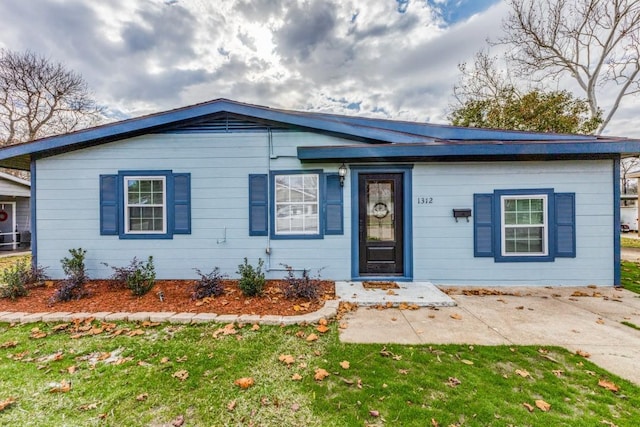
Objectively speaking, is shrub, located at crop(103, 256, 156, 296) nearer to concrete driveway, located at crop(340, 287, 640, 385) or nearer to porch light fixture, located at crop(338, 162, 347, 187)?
concrete driveway, located at crop(340, 287, 640, 385)

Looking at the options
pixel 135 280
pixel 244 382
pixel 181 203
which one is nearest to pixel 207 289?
pixel 135 280

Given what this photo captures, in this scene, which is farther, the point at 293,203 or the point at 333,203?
the point at 293,203

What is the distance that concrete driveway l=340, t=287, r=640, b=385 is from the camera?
9.94 feet

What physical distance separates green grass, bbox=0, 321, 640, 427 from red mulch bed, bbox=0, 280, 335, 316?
2.48ft

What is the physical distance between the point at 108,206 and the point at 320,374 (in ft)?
18.0

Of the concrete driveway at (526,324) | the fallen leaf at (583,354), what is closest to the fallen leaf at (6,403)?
the concrete driveway at (526,324)

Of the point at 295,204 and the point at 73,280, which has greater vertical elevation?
the point at 295,204

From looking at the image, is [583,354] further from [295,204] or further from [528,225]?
[295,204]

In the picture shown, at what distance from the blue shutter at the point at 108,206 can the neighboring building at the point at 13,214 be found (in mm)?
9730

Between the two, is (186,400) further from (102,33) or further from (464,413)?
(102,33)

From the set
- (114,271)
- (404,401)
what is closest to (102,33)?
(114,271)

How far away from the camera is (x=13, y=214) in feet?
39.4

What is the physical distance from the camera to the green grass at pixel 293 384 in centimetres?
198

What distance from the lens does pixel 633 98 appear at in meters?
14.4
